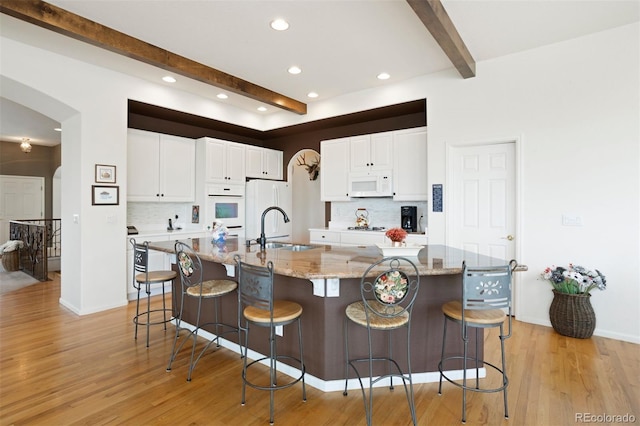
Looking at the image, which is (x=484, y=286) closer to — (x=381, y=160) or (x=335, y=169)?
(x=381, y=160)

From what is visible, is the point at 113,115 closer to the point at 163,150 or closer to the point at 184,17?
the point at 163,150

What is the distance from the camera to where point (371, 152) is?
5156 millimetres

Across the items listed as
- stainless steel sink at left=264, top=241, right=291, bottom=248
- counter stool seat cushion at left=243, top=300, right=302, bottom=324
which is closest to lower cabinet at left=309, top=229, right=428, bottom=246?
stainless steel sink at left=264, top=241, right=291, bottom=248

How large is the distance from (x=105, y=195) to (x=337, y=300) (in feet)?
10.8

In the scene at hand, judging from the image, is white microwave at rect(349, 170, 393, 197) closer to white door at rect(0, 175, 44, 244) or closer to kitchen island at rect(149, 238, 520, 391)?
kitchen island at rect(149, 238, 520, 391)

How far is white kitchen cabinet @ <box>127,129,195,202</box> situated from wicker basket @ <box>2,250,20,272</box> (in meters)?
3.52

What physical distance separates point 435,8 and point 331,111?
2666mm

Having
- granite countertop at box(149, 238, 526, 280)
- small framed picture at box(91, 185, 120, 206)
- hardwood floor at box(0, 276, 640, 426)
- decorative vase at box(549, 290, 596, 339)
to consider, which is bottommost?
hardwood floor at box(0, 276, 640, 426)

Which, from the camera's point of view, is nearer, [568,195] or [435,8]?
[435,8]

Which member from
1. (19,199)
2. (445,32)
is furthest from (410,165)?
(19,199)

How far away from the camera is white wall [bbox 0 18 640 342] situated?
10.7 feet

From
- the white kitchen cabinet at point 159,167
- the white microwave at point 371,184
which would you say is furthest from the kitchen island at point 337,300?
the white kitchen cabinet at point 159,167

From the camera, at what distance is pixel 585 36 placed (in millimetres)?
3367

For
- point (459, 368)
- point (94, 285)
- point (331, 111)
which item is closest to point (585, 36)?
point (331, 111)
